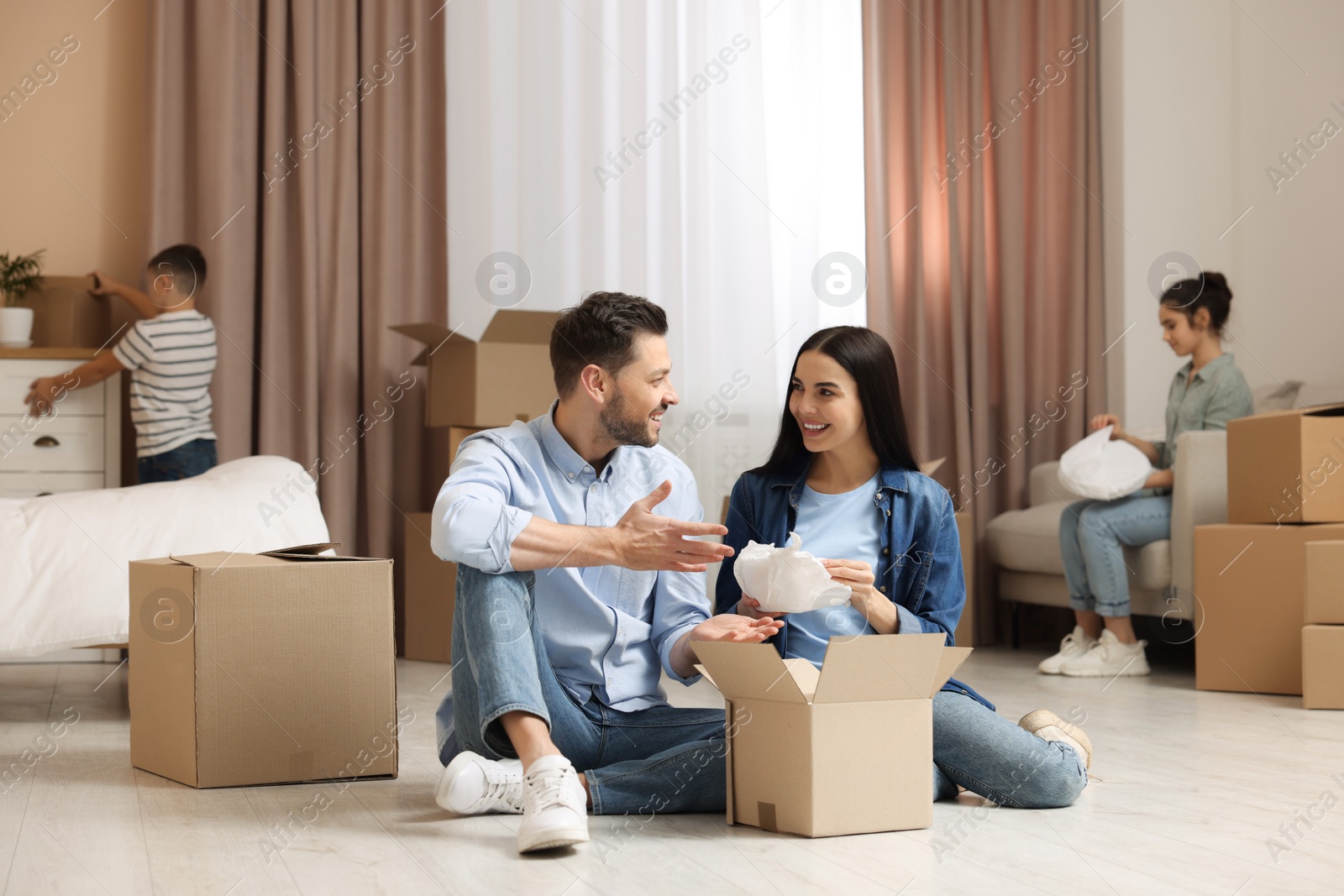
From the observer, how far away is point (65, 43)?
401cm

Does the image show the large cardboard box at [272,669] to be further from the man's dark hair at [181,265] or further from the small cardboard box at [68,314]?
the small cardboard box at [68,314]

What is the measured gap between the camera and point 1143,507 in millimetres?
3402

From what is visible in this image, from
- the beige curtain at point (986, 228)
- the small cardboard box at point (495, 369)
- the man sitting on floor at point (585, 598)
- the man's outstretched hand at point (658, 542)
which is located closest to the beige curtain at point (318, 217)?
the small cardboard box at point (495, 369)

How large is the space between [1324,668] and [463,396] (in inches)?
91.1

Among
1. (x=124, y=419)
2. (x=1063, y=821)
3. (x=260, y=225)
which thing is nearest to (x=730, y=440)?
(x=260, y=225)

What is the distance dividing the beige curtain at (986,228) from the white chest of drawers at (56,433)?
2436 millimetres

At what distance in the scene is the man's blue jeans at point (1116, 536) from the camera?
337 centimetres

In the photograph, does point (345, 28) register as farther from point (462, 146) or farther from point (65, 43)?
point (65, 43)

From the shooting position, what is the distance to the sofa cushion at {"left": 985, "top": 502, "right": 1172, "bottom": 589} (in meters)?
3.38

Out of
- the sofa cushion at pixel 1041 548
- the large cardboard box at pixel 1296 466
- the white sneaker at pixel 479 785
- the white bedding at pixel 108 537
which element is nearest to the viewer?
the white sneaker at pixel 479 785

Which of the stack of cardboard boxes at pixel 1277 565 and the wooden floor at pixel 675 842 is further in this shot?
the stack of cardboard boxes at pixel 1277 565

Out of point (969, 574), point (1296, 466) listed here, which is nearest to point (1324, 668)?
point (1296, 466)

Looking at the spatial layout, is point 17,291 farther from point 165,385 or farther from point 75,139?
point 165,385

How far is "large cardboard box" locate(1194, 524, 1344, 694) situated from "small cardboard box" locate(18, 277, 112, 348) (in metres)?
3.25
